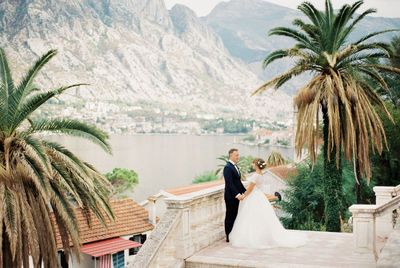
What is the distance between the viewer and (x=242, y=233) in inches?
372

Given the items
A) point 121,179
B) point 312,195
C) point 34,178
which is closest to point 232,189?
point 34,178

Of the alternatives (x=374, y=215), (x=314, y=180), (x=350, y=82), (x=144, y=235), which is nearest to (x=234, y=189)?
(x=374, y=215)

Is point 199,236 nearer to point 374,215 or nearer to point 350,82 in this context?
point 374,215

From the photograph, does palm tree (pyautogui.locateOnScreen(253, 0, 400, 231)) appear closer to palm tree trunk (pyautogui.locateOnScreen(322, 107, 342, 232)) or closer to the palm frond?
palm tree trunk (pyautogui.locateOnScreen(322, 107, 342, 232))

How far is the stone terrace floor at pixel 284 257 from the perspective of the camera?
25.9 feet

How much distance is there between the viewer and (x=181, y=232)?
8.62 meters

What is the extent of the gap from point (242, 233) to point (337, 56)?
1035 centimetres

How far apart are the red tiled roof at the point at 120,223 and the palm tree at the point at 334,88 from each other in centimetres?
1541

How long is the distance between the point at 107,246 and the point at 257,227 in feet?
67.5

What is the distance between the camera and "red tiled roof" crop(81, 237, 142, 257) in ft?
87.0

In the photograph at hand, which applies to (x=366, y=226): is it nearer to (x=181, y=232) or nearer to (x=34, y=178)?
(x=181, y=232)

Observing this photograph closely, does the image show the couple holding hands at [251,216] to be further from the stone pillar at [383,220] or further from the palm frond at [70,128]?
the palm frond at [70,128]

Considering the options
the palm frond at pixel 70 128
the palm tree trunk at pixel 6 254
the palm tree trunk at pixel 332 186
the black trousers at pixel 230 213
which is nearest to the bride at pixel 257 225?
the black trousers at pixel 230 213

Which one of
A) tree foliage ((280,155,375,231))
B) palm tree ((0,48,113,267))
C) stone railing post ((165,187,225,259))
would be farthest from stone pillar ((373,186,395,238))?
tree foliage ((280,155,375,231))
